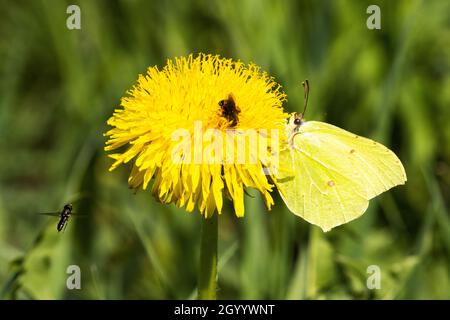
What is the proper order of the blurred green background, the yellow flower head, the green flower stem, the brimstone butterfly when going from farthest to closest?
1. the blurred green background
2. the brimstone butterfly
3. the green flower stem
4. the yellow flower head

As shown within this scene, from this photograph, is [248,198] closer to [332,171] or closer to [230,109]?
[332,171]

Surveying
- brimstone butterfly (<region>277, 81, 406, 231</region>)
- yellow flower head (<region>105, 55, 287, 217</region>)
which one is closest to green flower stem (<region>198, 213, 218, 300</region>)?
yellow flower head (<region>105, 55, 287, 217</region>)

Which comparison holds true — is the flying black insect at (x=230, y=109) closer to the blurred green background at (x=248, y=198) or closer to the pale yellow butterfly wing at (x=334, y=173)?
the pale yellow butterfly wing at (x=334, y=173)

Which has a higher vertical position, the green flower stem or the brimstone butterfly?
the brimstone butterfly

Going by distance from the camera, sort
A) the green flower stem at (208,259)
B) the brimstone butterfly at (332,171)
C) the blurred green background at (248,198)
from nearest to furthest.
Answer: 1. the green flower stem at (208,259)
2. the brimstone butterfly at (332,171)
3. the blurred green background at (248,198)

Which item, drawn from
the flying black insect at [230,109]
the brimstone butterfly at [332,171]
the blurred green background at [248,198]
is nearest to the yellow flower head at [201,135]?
the flying black insect at [230,109]

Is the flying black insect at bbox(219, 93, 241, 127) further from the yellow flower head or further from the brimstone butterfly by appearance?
the brimstone butterfly

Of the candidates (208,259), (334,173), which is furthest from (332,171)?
(208,259)
